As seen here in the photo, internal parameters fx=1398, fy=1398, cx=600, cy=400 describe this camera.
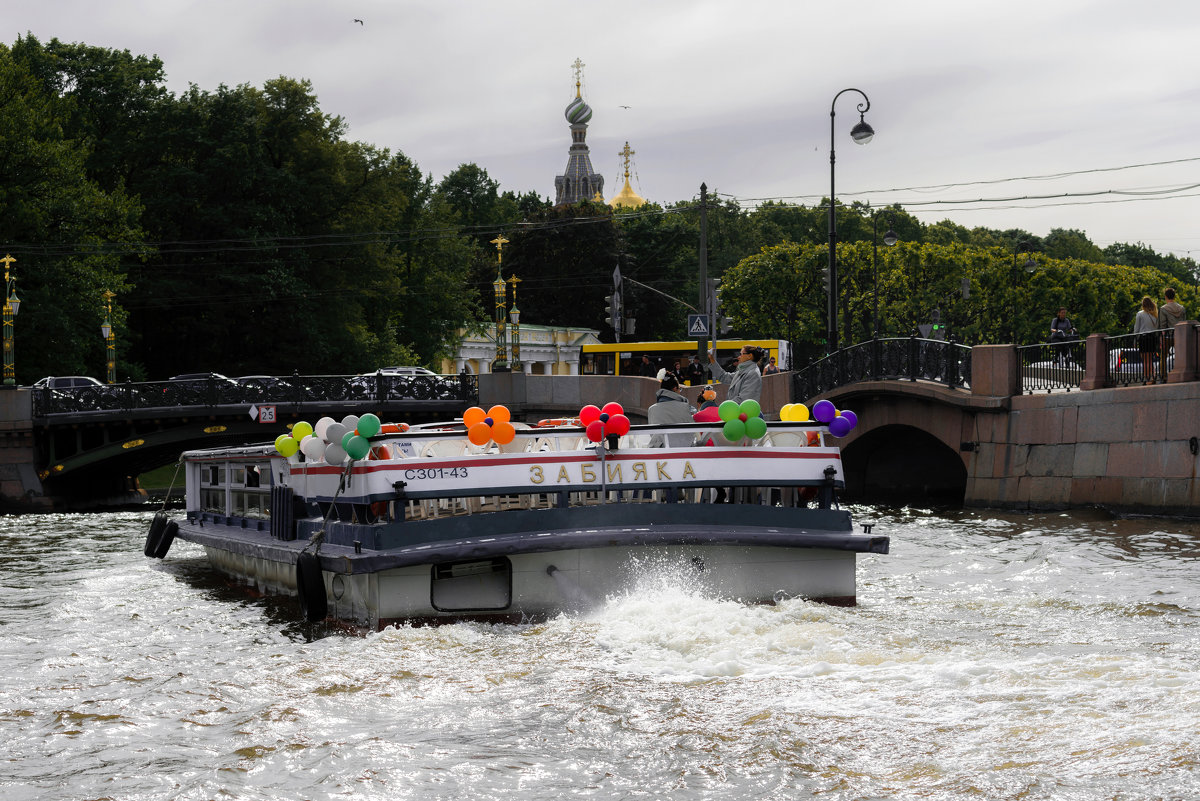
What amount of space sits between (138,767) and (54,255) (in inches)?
1698

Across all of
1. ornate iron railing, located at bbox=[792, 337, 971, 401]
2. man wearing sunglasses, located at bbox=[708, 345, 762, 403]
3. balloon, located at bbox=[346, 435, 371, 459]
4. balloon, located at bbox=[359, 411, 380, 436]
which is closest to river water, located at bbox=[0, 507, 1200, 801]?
balloon, located at bbox=[346, 435, 371, 459]

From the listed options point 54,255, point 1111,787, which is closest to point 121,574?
point 1111,787

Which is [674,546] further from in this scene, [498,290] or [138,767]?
[498,290]

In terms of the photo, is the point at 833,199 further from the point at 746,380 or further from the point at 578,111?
the point at 578,111

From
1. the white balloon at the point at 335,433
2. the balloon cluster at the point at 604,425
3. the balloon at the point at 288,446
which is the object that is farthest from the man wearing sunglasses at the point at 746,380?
the balloon at the point at 288,446

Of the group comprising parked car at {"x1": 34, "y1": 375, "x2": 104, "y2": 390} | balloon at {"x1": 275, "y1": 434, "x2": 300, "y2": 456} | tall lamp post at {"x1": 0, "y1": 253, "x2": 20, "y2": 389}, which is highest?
tall lamp post at {"x1": 0, "y1": 253, "x2": 20, "y2": 389}

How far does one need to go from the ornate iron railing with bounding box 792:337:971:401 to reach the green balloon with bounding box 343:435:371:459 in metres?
18.3

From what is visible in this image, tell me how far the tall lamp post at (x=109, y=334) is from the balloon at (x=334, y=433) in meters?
37.1

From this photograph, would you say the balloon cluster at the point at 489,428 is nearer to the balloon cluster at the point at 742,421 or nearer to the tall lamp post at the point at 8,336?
the balloon cluster at the point at 742,421

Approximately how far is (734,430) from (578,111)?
5876 inches

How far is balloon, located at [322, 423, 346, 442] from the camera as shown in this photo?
44.1 feet

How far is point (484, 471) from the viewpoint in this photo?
12.8 m

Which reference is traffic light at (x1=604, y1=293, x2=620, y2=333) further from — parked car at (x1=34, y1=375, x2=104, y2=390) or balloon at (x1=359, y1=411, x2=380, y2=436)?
balloon at (x1=359, y1=411, x2=380, y2=436)

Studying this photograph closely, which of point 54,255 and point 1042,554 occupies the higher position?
point 54,255
